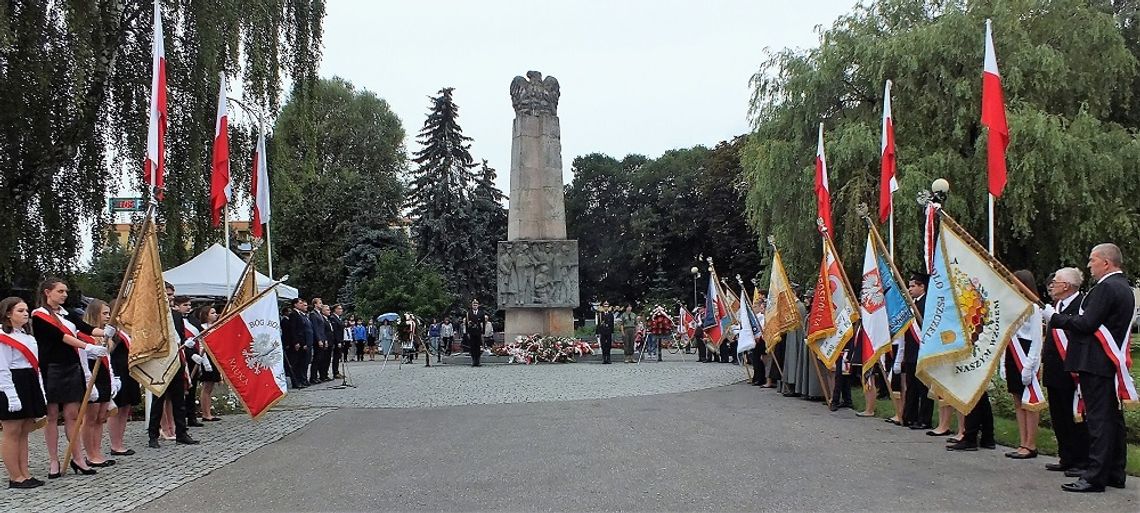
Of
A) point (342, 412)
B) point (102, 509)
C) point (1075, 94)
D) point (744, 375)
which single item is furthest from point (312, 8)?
point (1075, 94)

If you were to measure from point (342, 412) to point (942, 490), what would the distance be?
8.81 meters

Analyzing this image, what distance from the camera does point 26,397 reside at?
7273 millimetres

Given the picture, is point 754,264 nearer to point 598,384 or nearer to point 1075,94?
point 1075,94

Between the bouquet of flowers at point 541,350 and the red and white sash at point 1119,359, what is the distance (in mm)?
18626

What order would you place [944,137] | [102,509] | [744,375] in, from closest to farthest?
1. [102,509]
2. [744,375]
3. [944,137]

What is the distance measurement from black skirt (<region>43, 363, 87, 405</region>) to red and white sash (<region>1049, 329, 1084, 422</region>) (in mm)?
8111

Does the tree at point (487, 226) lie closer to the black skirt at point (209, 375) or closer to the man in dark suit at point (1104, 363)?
the black skirt at point (209, 375)

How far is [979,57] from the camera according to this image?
2044 cm

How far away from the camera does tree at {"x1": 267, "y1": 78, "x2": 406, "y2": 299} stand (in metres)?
49.3

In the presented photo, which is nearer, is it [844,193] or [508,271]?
[844,193]

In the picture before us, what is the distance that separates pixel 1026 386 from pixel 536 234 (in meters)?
19.5

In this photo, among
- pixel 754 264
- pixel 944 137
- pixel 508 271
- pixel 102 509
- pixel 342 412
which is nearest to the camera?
pixel 102 509

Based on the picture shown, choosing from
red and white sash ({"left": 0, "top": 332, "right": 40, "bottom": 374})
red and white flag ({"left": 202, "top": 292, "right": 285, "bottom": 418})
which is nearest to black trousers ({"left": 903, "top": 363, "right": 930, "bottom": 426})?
red and white flag ({"left": 202, "top": 292, "right": 285, "bottom": 418})

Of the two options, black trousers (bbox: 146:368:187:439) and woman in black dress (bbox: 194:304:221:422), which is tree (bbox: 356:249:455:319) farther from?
black trousers (bbox: 146:368:187:439)
